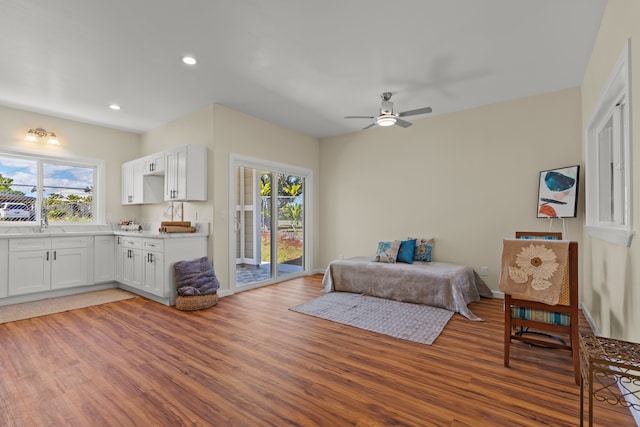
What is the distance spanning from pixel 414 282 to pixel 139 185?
4.59m

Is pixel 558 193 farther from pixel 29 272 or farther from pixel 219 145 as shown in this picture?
pixel 29 272

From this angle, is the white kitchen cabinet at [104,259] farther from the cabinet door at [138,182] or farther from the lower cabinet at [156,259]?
the cabinet door at [138,182]

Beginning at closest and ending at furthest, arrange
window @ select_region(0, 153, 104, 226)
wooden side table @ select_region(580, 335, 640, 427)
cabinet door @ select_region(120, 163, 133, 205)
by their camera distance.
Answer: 1. wooden side table @ select_region(580, 335, 640, 427)
2. window @ select_region(0, 153, 104, 226)
3. cabinet door @ select_region(120, 163, 133, 205)

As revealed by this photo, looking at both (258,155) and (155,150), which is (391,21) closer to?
(258,155)

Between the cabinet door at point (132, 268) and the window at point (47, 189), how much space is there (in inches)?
49.6

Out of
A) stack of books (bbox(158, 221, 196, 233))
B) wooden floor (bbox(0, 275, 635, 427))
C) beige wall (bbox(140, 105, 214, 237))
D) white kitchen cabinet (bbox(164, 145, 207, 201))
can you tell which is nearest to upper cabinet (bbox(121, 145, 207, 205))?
white kitchen cabinet (bbox(164, 145, 207, 201))

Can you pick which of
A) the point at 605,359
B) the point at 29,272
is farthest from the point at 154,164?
the point at 605,359

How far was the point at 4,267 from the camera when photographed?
391 centimetres

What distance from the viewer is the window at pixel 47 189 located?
175 inches

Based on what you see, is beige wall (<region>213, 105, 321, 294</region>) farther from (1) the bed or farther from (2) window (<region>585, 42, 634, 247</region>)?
(2) window (<region>585, 42, 634, 247</region>)

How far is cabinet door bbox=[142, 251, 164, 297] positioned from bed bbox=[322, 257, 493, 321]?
90.4 inches

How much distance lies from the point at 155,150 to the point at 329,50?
3.88 metres

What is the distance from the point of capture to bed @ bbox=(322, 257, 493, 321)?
12.1ft

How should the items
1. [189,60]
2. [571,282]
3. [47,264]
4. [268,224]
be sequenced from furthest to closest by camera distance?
[268,224], [47,264], [189,60], [571,282]
